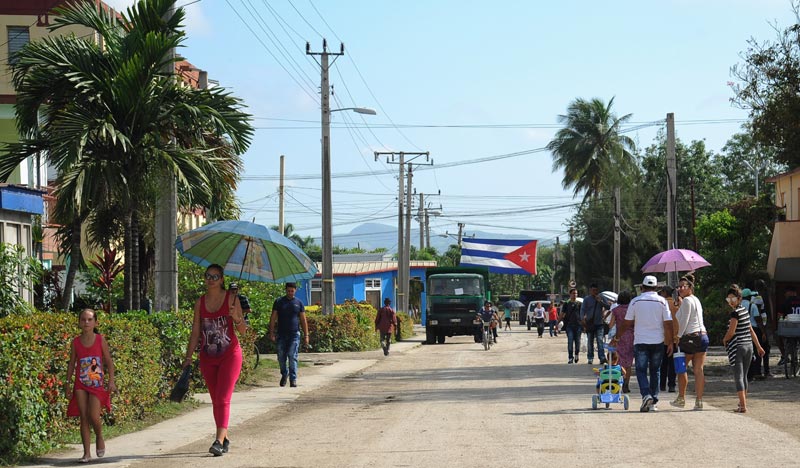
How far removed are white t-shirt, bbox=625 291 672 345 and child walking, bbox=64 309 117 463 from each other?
7.79 metres

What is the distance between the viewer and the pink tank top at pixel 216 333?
1139 cm

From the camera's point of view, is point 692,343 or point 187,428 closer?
point 187,428

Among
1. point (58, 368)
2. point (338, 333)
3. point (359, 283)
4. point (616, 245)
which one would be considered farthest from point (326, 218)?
point (359, 283)

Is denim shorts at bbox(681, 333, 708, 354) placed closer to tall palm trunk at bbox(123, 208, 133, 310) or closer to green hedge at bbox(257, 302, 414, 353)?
tall palm trunk at bbox(123, 208, 133, 310)

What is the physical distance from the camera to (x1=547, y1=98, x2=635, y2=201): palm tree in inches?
2884

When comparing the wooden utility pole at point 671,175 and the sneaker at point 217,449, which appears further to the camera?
the wooden utility pole at point 671,175

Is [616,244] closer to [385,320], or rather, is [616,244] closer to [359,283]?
[359,283]

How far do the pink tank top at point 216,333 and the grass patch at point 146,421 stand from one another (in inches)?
77.0

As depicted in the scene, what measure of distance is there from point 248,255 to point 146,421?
161 inches

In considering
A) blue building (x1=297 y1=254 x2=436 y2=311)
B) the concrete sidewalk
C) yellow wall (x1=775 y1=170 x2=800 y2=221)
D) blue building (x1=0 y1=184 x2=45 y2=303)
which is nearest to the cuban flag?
blue building (x1=297 y1=254 x2=436 y2=311)

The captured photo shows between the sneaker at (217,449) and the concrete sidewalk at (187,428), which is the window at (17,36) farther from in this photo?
the sneaker at (217,449)

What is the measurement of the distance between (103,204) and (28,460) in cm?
892

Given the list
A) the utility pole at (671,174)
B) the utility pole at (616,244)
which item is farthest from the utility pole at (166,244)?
the utility pole at (616,244)

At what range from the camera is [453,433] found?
505 inches
